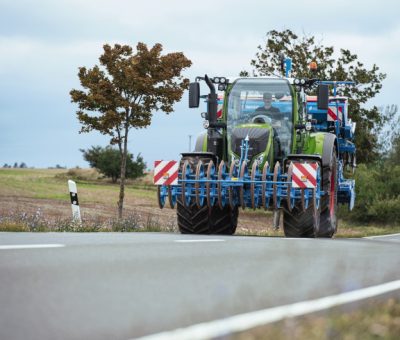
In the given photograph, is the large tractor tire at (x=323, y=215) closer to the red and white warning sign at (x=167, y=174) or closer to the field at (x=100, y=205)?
the red and white warning sign at (x=167, y=174)

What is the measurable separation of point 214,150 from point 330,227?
3047mm

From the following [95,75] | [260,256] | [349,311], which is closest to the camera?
[349,311]

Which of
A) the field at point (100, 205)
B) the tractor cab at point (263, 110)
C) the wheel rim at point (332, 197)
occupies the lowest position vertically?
the field at point (100, 205)

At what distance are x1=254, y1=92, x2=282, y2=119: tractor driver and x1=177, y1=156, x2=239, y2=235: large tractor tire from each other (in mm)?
1562

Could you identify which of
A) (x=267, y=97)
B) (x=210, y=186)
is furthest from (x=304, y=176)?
(x=267, y=97)

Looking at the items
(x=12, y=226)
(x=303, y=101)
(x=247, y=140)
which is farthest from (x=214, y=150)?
(x=12, y=226)

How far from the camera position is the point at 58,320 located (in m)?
4.14

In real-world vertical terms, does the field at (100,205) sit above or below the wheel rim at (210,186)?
below

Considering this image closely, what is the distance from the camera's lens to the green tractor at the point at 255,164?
14320mm

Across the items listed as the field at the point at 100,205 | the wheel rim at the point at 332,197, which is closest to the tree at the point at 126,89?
the field at the point at 100,205

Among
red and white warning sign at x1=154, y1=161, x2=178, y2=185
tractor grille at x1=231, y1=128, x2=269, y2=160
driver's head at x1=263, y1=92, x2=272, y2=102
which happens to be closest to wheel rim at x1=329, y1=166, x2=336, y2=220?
driver's head at x1=263, y1=92, x2=272, y2=102

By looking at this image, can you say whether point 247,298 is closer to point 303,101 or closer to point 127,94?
point 303,101

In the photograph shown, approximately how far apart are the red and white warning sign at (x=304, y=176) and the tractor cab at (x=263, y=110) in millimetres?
1015

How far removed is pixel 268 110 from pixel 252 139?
3.51 ft
